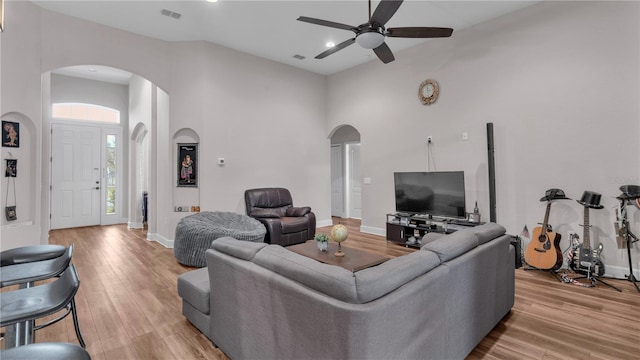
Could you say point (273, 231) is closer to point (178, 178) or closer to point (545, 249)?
point (178, 178)

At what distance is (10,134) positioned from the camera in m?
3.67

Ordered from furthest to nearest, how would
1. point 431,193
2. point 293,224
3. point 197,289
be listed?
point 293,224 < point 431,193 < point 197,289

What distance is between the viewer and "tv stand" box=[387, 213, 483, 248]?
15.6 ft

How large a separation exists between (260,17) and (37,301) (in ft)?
14.1

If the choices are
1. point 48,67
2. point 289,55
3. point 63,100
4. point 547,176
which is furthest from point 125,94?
point 547,176

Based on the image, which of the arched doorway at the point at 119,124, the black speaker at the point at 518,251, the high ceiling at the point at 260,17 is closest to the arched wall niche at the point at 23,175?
the high ceiling at the point at 260,17

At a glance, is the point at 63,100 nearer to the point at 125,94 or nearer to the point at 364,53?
the point at 125,94

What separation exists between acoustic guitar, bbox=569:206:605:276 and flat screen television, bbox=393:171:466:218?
139 cm

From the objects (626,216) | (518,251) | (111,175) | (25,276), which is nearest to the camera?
(25,276)

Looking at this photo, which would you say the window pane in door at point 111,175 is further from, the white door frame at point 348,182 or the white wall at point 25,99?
the white door frame at point 348,182

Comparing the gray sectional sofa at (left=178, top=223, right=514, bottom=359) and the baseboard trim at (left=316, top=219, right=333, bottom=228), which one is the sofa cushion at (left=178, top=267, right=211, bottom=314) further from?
the baseboard trim at (left=316, top=219, right=333, bottom=228)

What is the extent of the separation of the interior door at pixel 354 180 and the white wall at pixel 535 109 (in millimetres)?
2601

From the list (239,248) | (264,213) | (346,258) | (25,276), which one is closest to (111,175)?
(264,213)

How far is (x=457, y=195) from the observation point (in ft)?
15.2
